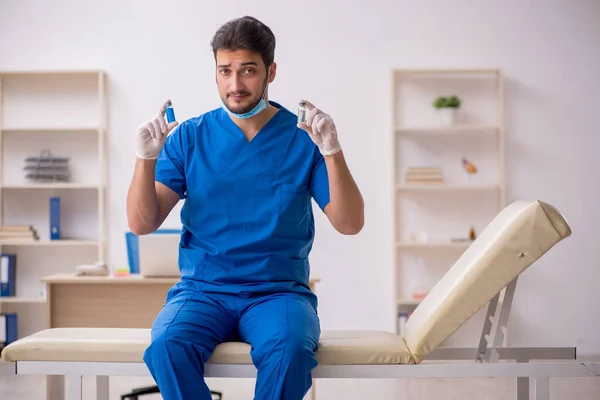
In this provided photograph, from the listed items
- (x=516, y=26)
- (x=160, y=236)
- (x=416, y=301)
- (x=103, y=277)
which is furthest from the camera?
(x=516, y=26)

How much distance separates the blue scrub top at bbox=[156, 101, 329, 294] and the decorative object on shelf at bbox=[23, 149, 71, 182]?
237 centimetres

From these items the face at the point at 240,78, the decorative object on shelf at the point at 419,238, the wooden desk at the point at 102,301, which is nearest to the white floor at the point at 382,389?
the wooden desk at the point at 102,301

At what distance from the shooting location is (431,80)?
164 inches

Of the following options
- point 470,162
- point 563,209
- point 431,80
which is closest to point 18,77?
point 431,80

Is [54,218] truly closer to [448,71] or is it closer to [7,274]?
[7,274]

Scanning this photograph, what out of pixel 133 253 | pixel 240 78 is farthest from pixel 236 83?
pixel 133 253

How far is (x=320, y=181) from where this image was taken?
184cm

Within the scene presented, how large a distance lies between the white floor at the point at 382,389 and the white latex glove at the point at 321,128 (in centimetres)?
165

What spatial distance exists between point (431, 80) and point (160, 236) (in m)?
2.17

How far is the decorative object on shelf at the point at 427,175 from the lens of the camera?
400 centimetres

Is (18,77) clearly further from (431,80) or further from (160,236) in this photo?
(431,80)

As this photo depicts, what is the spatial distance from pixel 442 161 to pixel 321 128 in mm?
2619

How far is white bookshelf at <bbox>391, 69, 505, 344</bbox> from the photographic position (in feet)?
13.6

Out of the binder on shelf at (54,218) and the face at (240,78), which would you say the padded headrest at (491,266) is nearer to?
the face at (240,78)
